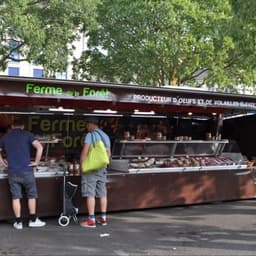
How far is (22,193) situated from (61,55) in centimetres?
1324

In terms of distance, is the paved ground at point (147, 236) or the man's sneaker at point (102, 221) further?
the man's sneaker at point (102, 221)

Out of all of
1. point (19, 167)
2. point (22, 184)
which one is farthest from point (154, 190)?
point (19, 167)

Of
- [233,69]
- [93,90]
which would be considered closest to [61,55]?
[233,69]

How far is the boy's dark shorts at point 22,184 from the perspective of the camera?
7883 mm

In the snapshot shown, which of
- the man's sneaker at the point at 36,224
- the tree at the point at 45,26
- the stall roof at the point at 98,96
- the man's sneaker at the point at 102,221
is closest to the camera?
the stall roof at the point at 98,96

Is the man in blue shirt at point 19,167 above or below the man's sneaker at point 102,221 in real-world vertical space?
above

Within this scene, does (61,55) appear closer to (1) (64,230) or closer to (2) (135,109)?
(2) (135,109)

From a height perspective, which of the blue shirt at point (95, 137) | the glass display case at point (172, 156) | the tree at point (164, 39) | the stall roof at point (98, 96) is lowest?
the glass display case at point (172, 156)

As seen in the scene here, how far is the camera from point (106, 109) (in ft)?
34.0

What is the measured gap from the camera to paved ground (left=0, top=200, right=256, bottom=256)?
6781 millimetres

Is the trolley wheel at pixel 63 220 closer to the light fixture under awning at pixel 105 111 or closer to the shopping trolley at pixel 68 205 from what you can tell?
the shopping trolley at pixel 68 205

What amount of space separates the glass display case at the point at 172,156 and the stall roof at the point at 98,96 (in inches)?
29.7

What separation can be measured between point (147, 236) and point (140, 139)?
3309 mm

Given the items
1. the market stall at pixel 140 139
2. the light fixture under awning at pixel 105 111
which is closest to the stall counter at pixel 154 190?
the market stall at pixel 140 139
